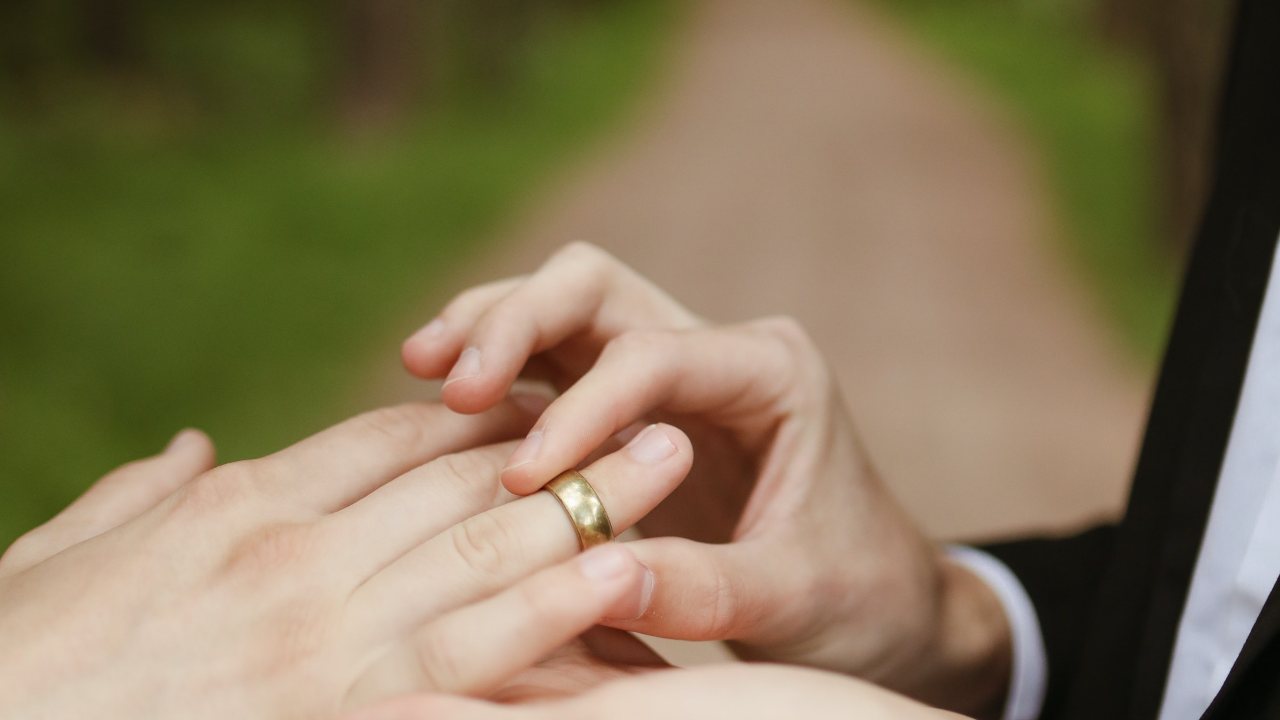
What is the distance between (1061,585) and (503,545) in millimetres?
1107

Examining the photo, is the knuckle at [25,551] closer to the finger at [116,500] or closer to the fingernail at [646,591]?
the finger at [116,500]

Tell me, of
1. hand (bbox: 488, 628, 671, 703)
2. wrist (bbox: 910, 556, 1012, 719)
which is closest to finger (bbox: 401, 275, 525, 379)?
hand (bbox: 488, 628, 671, 703)

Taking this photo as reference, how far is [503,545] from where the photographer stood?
114cm

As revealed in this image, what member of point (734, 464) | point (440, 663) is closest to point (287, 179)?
point (734, 464)

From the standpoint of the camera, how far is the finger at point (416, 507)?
1167mm

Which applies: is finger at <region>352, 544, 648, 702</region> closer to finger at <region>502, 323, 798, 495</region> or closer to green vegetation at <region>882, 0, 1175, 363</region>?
finger at <region>502, 323, 798, 495</region>

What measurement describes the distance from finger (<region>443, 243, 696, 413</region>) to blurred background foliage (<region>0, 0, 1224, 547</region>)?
10.4ft

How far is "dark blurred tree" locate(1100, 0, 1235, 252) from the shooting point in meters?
6.33

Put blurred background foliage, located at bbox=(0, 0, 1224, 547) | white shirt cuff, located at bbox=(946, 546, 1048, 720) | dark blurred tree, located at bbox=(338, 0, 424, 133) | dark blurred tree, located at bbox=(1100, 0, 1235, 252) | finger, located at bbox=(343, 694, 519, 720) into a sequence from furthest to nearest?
dark blurred tree, located at bbox=(338, 0, 424, 133) → dark blurred tree, located at bbox=(1100, 0, 1235, 252) → blurred background foliage, located at bbox=(0, 0, 1224, 547) → white shirt cuff, located at bbox=(946, 546, 1048, 720) → finger, located at bbox=(343, 694, 519, 720)

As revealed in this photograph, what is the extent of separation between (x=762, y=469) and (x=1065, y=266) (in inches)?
249

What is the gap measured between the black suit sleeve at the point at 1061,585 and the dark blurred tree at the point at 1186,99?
5.20 metres

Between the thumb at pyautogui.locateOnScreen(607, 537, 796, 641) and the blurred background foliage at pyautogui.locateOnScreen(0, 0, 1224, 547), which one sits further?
the blurred background foliage at pyautogui.locateOnScreen(0, 0, 1224, 547)

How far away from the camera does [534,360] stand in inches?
63.4

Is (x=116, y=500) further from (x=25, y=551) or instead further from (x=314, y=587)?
(x=314, y=587)
